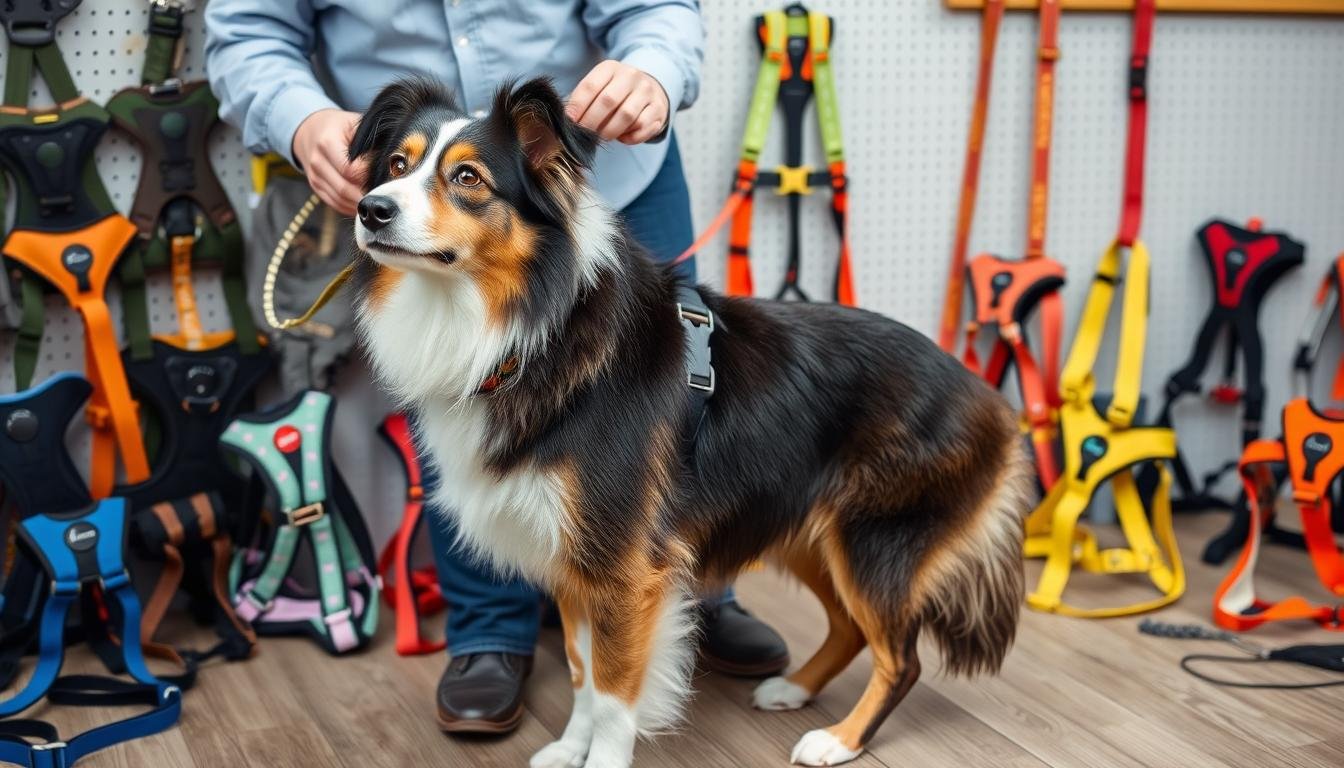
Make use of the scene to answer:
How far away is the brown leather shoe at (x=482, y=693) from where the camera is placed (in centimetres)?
224

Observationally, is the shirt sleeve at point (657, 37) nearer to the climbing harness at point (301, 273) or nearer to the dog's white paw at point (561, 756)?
the climbing harness at point (301, 273)

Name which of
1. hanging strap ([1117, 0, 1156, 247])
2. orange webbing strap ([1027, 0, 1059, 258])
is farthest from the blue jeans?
hanging strap ([1117, 0, 1156, 247])

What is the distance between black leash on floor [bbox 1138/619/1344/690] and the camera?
7.94ft

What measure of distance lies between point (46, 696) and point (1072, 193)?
109 inches

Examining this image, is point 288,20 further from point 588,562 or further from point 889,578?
point 889,578

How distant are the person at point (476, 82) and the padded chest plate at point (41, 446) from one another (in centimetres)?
65

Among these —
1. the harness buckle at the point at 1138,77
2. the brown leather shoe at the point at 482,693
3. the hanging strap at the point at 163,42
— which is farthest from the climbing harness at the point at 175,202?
the harness buckle at the point at 1138,77

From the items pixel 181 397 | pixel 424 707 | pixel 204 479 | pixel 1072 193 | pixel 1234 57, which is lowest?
pixel 424 707

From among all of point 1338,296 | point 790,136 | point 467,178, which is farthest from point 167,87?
point 1338,296

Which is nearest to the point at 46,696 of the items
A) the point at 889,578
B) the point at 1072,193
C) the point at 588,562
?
the point at 588,562

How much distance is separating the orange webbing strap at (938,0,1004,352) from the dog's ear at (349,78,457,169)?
1747mm

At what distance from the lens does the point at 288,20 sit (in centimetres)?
238

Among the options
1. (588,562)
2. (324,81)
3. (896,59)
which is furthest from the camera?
(896,59)

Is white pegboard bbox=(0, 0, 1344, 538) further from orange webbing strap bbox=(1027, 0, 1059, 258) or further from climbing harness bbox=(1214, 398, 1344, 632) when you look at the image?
climbing harness bbox=(1214, 398, 1344, 632)
